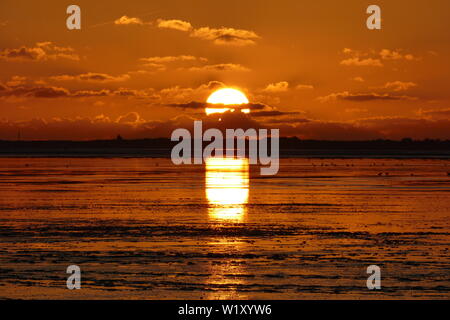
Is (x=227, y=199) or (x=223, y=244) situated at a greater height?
(x=227, y=199)

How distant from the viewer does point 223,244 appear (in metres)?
26.9

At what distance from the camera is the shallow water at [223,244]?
1970cm

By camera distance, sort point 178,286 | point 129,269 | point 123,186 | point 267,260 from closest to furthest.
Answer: point 178,286 < point 129,269 < point 267,260 < point 123,186

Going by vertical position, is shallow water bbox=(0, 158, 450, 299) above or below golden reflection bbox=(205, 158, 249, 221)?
below

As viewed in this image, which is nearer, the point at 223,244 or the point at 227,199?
the point at 223,244

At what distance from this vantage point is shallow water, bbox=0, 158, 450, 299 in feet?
64.6

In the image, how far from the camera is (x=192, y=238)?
1110 inches

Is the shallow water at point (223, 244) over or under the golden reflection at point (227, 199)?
under

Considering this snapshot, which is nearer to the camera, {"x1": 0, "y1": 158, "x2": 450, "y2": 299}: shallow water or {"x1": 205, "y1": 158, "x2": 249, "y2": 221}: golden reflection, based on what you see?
{"x1": 0, "y1": 158, "x2": 450, "y2": 299}: shallow water

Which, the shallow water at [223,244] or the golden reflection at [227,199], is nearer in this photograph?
the shallow water at [223,244]
